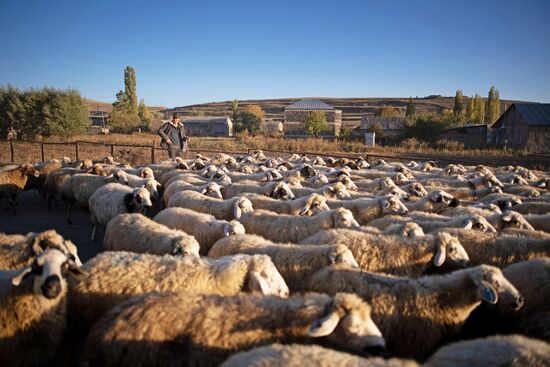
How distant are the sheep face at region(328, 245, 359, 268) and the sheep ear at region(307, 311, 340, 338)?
1.75 meters

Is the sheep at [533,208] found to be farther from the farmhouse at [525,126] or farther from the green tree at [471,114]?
the green tree at [471,114]

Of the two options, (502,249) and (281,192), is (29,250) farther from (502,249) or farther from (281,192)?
(502,249)

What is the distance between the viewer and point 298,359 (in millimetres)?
2199

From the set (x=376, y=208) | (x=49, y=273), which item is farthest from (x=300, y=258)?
(x=376, y=208)

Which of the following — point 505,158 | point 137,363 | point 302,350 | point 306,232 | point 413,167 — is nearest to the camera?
point 302,350

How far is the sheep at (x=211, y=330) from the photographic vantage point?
9.21ft

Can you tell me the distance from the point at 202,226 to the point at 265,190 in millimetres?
3453

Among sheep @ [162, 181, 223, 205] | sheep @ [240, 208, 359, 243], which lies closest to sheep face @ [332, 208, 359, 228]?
sheep @ [240, 208, 359, 243]

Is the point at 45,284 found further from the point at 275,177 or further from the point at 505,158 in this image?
the point at 505,158

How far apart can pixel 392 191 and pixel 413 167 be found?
812 centimetres

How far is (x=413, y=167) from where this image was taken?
660 inches

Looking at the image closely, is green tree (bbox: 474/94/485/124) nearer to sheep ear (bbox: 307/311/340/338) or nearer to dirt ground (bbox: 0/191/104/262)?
dirt ground (bbox: 0/191/104/262)

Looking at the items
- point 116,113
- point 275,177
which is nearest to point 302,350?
point 275,177

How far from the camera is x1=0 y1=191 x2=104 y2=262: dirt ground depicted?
8.11 m
